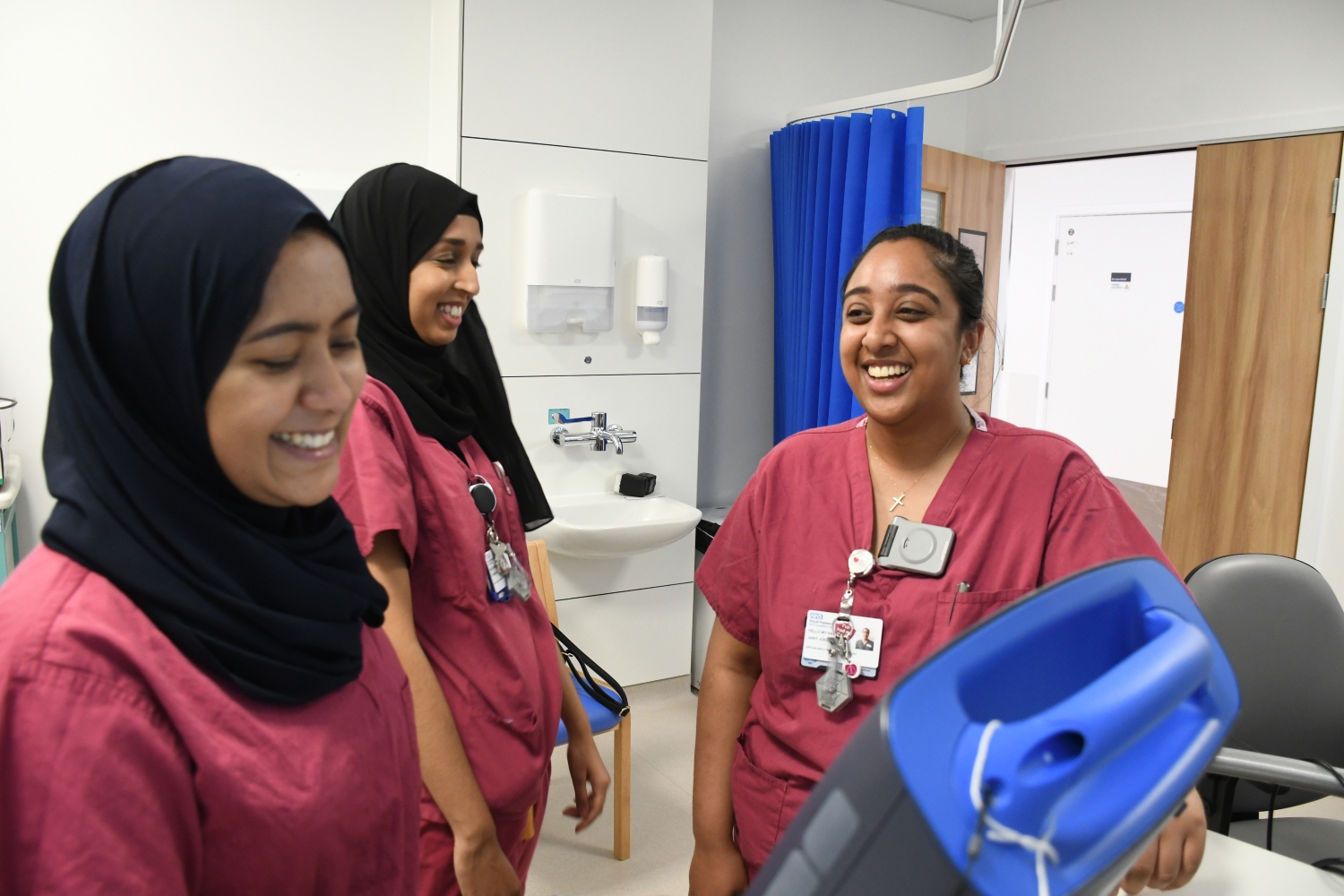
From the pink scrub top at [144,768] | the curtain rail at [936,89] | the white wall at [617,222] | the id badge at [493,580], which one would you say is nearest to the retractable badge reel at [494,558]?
the id badge at [493,580]

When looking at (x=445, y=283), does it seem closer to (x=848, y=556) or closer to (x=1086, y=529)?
(x=848, y=556)

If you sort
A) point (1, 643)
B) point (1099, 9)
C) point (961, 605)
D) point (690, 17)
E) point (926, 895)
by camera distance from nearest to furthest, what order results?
point (926, 895) → point (1, 643) → point (961, 605) → point (690, 17) → point (1099, 9)

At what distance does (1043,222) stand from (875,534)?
19.3 feet

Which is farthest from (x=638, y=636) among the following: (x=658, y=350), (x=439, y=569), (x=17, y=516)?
(x=439, y=569)

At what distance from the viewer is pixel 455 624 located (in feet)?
4.20

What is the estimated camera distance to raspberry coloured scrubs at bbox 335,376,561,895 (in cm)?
119

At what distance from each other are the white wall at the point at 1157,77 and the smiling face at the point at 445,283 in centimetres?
337

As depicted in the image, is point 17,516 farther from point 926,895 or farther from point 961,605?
point 926,895

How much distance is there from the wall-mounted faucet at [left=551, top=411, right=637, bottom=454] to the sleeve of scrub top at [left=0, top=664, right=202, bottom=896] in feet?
8.37

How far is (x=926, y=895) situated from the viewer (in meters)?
0.33

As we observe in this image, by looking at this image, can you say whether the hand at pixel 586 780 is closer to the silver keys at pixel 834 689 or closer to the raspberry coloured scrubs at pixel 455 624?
the raspberry coloured scrubs at pixel 455 624

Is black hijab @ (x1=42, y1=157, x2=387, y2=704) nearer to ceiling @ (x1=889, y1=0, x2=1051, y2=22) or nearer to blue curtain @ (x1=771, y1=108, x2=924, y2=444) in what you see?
blue curtain @ (x1=771, y1=108, x2=924, y2=444)

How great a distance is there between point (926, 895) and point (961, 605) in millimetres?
892

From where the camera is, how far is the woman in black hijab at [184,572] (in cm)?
58
